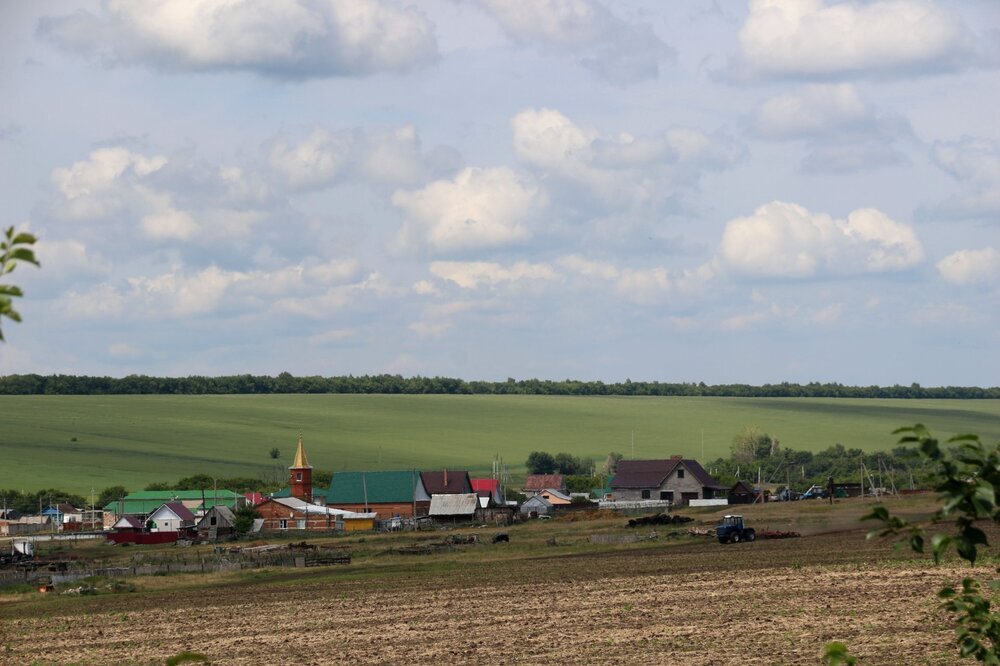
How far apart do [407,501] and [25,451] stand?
6256cm

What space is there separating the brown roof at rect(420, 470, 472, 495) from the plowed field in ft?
251

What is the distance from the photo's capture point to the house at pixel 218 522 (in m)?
115

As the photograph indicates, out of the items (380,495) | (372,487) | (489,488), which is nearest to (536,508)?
(489,488)

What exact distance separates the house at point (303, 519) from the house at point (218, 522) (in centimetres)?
293

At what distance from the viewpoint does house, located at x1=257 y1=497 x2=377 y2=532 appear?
121 meters

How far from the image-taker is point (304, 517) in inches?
4818

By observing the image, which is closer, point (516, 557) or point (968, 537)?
point (968, 537)

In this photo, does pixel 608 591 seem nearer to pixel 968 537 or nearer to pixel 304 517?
pixel 968 537

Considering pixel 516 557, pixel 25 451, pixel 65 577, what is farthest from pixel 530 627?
pixel 25 451

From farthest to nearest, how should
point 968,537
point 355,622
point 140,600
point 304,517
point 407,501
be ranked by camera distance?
1. point 407,501
2. point 304,517
3. point 140,600
4. point 355,622
5. point 968,537

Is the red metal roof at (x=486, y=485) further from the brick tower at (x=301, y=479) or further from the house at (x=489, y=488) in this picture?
the brick tower at (x=301, y=479)

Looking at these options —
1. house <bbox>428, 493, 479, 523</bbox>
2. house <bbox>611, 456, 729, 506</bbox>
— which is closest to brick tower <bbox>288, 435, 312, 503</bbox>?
house <bbox>428, 493, 479, 523</bbox>

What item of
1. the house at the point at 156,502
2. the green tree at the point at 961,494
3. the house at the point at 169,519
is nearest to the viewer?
the green tree at the point at 961,494

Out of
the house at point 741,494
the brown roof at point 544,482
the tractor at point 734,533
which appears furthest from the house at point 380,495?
the tractor at point 734,533
